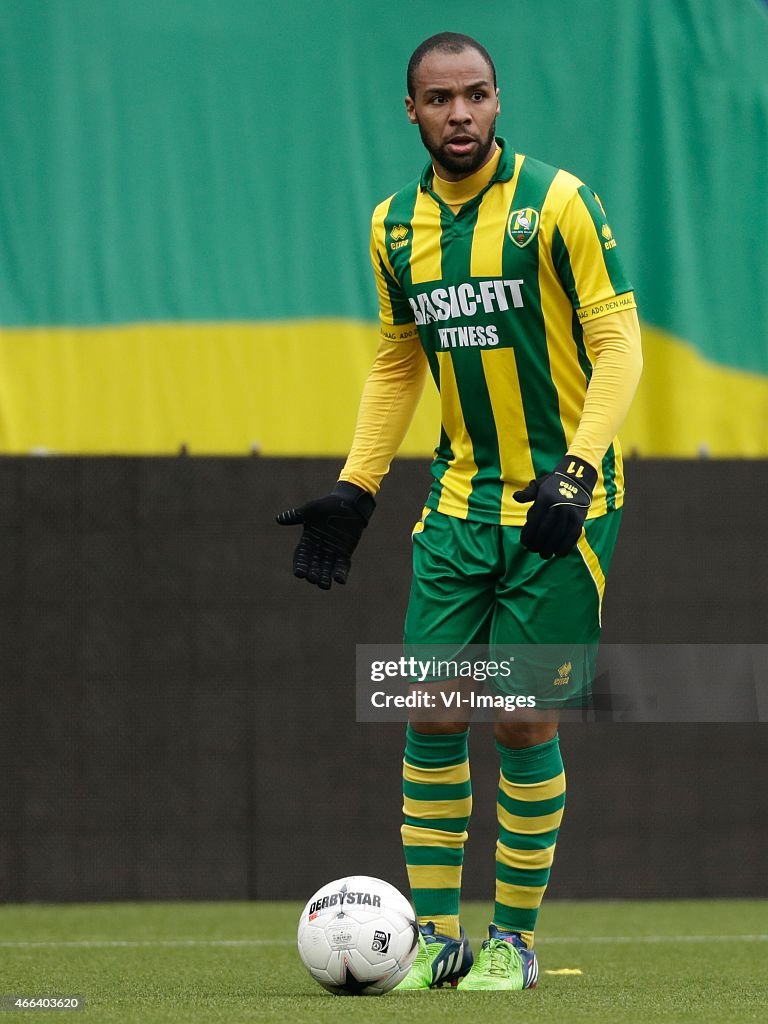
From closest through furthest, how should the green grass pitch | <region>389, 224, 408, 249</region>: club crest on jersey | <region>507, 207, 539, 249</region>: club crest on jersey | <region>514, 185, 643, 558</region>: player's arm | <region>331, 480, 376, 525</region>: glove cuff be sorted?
the green grass pitch, <region>514, 185, 643, 558</region>: player's arm, <region>507, 207, 539, 249</region>: club crest on jersey, <region>389, 224, 408, 249</region>: club crest on jersey, <region>331, 480, 376, 525</region>: glove cuff

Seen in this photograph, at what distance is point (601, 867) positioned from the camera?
6457 millimetres

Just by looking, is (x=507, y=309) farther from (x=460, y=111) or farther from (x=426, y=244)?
(x=460, y=111)

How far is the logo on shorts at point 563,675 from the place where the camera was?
3.96 metres

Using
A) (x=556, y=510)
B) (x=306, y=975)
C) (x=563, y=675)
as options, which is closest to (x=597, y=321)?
(x=556, y=510)

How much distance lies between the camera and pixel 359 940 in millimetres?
3535

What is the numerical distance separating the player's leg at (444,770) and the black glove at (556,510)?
305mm

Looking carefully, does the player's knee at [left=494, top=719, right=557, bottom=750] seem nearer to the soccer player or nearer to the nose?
the soccer player

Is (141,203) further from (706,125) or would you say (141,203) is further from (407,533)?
(706,125)

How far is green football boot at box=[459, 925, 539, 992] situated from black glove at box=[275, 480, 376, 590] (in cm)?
89

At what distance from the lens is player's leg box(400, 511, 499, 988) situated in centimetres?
395

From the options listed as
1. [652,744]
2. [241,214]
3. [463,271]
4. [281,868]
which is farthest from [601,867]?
[463,271]

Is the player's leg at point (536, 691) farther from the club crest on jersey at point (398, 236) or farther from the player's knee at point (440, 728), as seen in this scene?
the club crest on jersey at point (398, 236)

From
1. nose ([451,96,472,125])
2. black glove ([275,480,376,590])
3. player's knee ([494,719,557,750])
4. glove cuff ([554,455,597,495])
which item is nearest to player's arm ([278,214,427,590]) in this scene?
black glove ([275,480,376,590])

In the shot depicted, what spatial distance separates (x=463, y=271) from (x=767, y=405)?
2.99 meters
